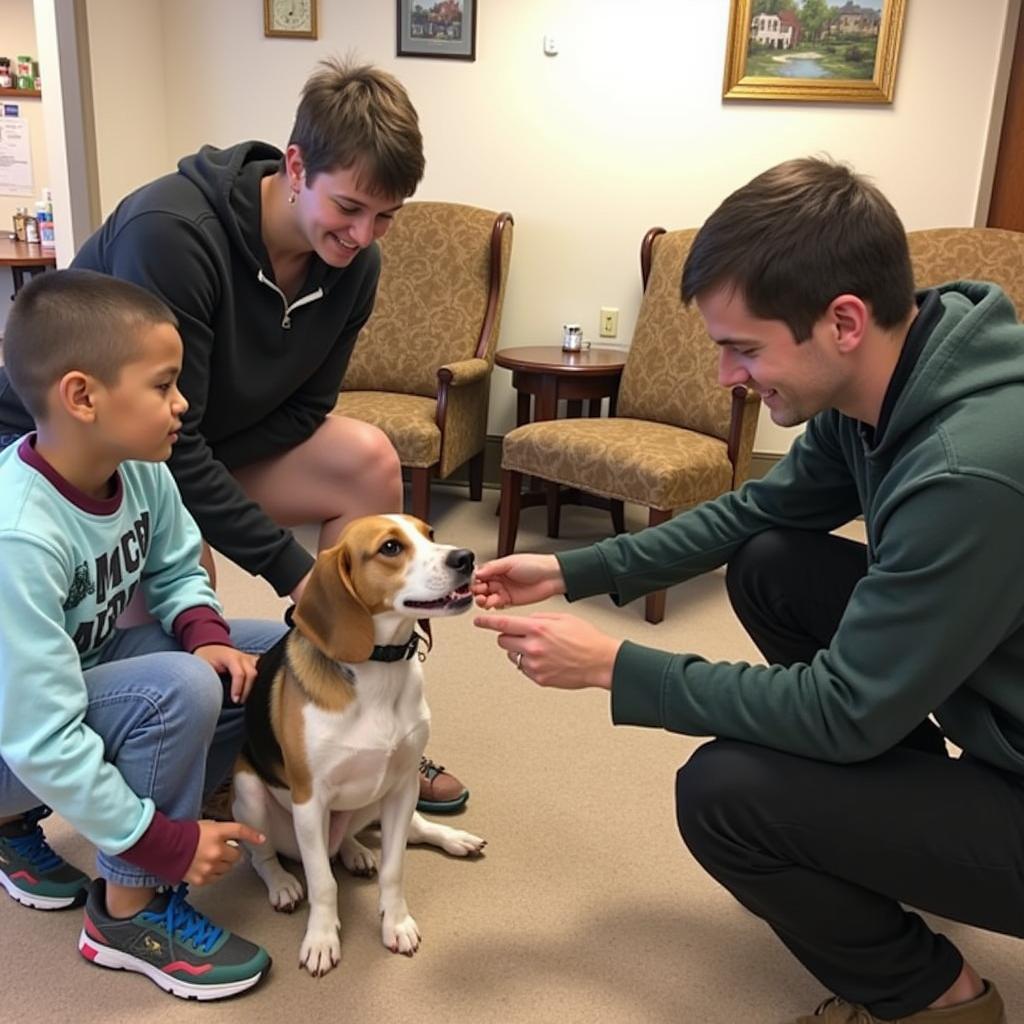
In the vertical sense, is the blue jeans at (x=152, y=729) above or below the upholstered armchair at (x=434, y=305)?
below

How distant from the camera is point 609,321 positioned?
405 cm

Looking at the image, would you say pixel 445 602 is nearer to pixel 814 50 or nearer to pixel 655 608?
pixel 655 608

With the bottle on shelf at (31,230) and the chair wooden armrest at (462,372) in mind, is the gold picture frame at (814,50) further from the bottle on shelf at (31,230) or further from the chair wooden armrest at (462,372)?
the bottle on shelf at (31,230)

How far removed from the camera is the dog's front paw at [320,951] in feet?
4.87

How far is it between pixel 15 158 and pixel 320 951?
6.75 metres

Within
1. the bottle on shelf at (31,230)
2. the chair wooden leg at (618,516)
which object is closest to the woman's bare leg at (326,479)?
the chair wooden leg at (618,516)

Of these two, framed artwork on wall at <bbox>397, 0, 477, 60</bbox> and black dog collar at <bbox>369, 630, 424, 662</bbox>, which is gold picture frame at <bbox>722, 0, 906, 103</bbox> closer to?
framed artwork on wall at <bbox>397, 0, 477, 60</bbox>

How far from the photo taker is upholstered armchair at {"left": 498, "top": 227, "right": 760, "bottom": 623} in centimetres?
299

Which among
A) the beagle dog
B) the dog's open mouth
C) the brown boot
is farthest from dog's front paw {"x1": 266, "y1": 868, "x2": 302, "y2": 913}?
the brown boot

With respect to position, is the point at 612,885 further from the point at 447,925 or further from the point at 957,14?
the point at 957,14

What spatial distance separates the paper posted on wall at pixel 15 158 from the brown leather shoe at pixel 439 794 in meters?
6.36

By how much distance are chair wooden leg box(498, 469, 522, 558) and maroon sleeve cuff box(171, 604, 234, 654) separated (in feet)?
5.79

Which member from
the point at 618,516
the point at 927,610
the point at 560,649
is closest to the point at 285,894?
the point at 560,649

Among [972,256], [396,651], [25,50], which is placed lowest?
[396,651]
